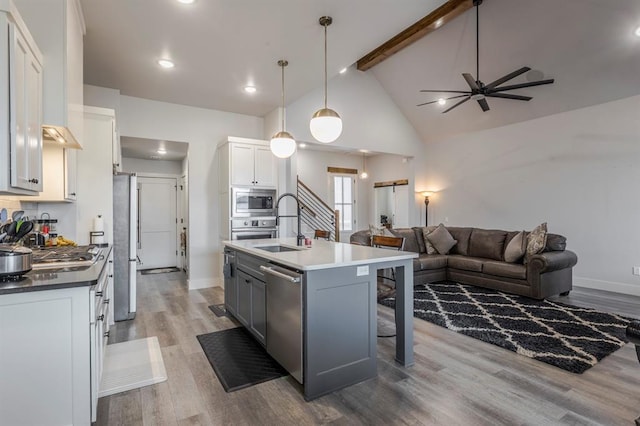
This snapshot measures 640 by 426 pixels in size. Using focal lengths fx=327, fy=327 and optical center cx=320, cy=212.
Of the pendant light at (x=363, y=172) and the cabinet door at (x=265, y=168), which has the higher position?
the pendant light at (x=363, y=172)

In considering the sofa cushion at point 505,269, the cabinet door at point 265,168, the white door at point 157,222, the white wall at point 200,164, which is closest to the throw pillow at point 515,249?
the sofa cushion at point 505,269

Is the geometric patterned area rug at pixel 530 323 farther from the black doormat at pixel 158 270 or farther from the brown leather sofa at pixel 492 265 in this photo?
the black doormat at pixel 158 270

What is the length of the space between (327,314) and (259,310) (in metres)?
0.89

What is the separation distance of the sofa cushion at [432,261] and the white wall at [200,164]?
337 centimetres

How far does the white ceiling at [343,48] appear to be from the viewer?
120 inches

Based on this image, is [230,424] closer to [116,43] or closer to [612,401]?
[612,401]

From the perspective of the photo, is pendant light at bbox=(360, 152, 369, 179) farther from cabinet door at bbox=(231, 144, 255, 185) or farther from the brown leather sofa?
cabinet door at bbox=(231, 144, 255, 185)

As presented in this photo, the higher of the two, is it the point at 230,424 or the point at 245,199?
the point at 245,199

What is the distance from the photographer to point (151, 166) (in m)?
7.18

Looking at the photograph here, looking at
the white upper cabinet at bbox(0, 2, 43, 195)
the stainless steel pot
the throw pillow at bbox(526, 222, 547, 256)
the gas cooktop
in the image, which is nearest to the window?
the throw pillow at bbox(526, 222, 547, 256)

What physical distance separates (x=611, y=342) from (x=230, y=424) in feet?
11.3

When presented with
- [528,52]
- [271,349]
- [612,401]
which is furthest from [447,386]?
[528,52]

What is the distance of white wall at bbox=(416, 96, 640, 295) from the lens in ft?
16.2

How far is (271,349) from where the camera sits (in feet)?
8.71
